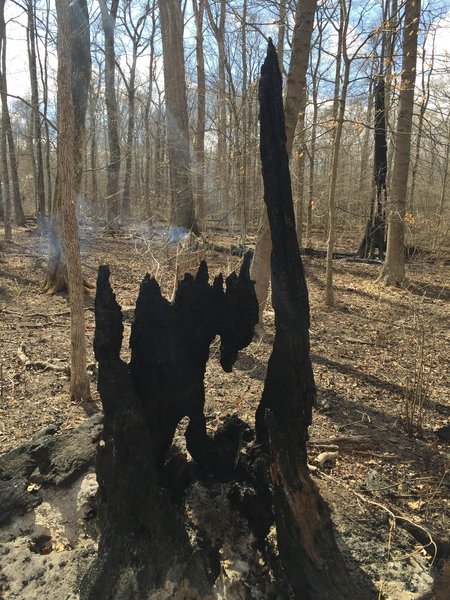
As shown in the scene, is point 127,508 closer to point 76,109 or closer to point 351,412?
point 351,412

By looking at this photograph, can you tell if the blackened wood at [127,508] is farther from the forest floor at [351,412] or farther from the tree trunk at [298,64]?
the tree trunk at [298,64]

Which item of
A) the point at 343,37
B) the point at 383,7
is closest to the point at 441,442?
the point at 343,37

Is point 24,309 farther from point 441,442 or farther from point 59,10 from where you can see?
point 441,442

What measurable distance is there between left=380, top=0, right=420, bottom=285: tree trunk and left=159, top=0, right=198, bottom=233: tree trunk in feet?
16.0

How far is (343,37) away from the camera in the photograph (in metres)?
8.12

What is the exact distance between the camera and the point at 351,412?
5.01 meters

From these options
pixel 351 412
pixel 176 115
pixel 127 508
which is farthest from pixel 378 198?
pixel 127 508

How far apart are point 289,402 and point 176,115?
6831 millimetres

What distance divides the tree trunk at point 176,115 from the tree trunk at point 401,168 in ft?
16.0

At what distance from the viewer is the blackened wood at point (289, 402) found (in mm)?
2408

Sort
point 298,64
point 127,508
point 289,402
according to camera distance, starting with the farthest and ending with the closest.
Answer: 1. point 298,64
2. point 289,402
3. point 127,508

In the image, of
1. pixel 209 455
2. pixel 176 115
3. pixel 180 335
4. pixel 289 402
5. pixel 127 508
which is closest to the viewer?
pixel 127 508

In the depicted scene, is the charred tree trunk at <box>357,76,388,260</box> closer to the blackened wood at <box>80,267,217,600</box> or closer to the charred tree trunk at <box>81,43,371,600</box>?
the charred tree trunk at <box>81,43,371,600</box>

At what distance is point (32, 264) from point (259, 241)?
816cm
